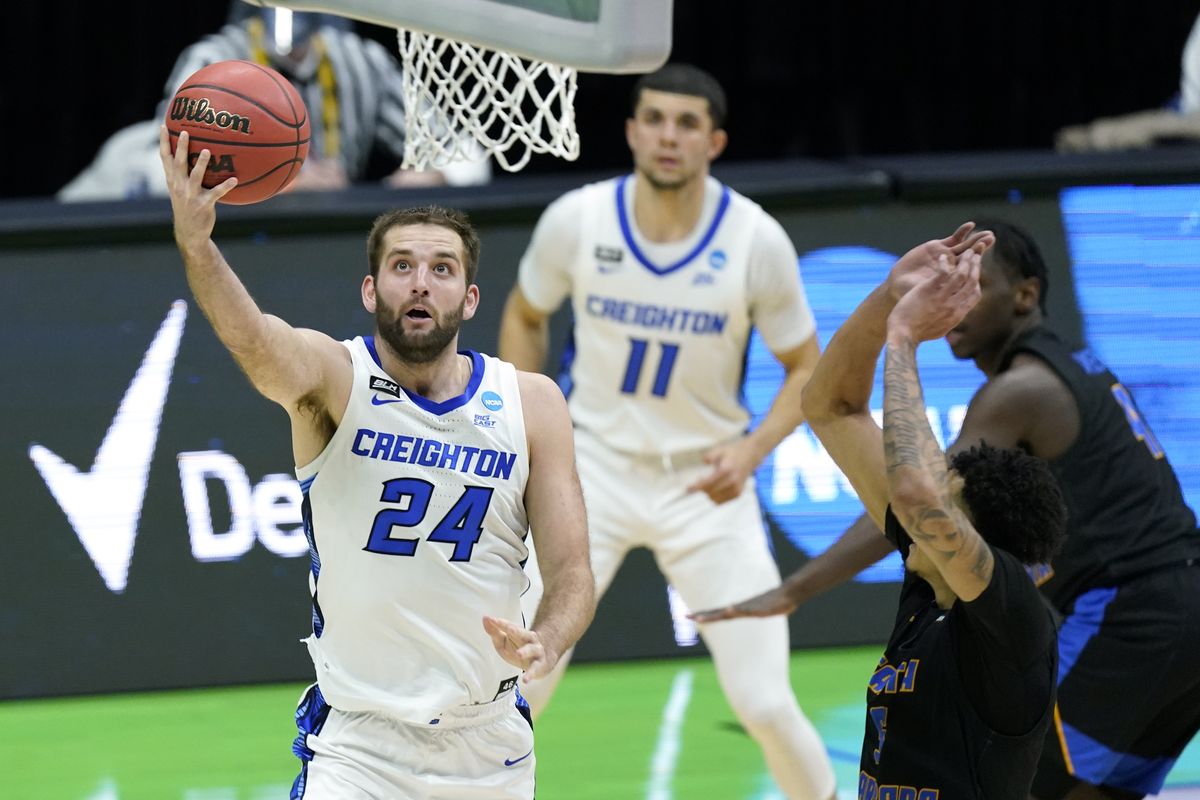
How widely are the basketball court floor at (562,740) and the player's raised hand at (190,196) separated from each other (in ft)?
10.7

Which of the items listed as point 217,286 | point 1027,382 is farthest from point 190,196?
point 1027,382

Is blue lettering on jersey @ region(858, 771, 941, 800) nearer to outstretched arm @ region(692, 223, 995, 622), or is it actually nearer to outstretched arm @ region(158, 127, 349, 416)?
outstretched arm @ region(692, 223, 995, 622)

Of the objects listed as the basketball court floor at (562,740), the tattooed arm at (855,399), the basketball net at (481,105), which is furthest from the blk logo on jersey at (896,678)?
the basketball court floor at (562,740)

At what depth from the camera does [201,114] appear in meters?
4.36

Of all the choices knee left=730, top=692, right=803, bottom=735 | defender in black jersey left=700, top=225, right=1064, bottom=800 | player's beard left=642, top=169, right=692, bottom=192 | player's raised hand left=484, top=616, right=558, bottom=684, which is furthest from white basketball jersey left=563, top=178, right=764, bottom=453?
player's raised hand left=484, top=616, right=558, bottom=684

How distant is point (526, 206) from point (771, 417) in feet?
6.64

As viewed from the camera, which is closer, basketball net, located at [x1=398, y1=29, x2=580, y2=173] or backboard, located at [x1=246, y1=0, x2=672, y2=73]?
backboard, located at [x1=246, y1=0, x2=672, y2=73]

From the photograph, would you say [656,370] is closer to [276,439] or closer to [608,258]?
[608,258]

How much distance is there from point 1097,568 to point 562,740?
2.75 meters

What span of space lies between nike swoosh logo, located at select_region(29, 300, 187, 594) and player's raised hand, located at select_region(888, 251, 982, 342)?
4763 mm

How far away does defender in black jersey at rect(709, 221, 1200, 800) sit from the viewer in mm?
5258

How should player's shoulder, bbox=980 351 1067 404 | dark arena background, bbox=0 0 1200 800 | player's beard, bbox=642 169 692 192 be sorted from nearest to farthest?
player's shoulder, bbox=980 351 1067 404 < player's beard, bbox=642 169 692 192 < dark arena background, bbox=0 0 1200 800

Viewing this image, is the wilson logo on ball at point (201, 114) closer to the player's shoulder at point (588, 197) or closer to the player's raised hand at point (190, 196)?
the player's raised hand at point (190, 196)

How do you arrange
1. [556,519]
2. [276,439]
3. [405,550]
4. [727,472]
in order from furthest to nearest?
[276,439], [727,472], [556,519], [405,550]
